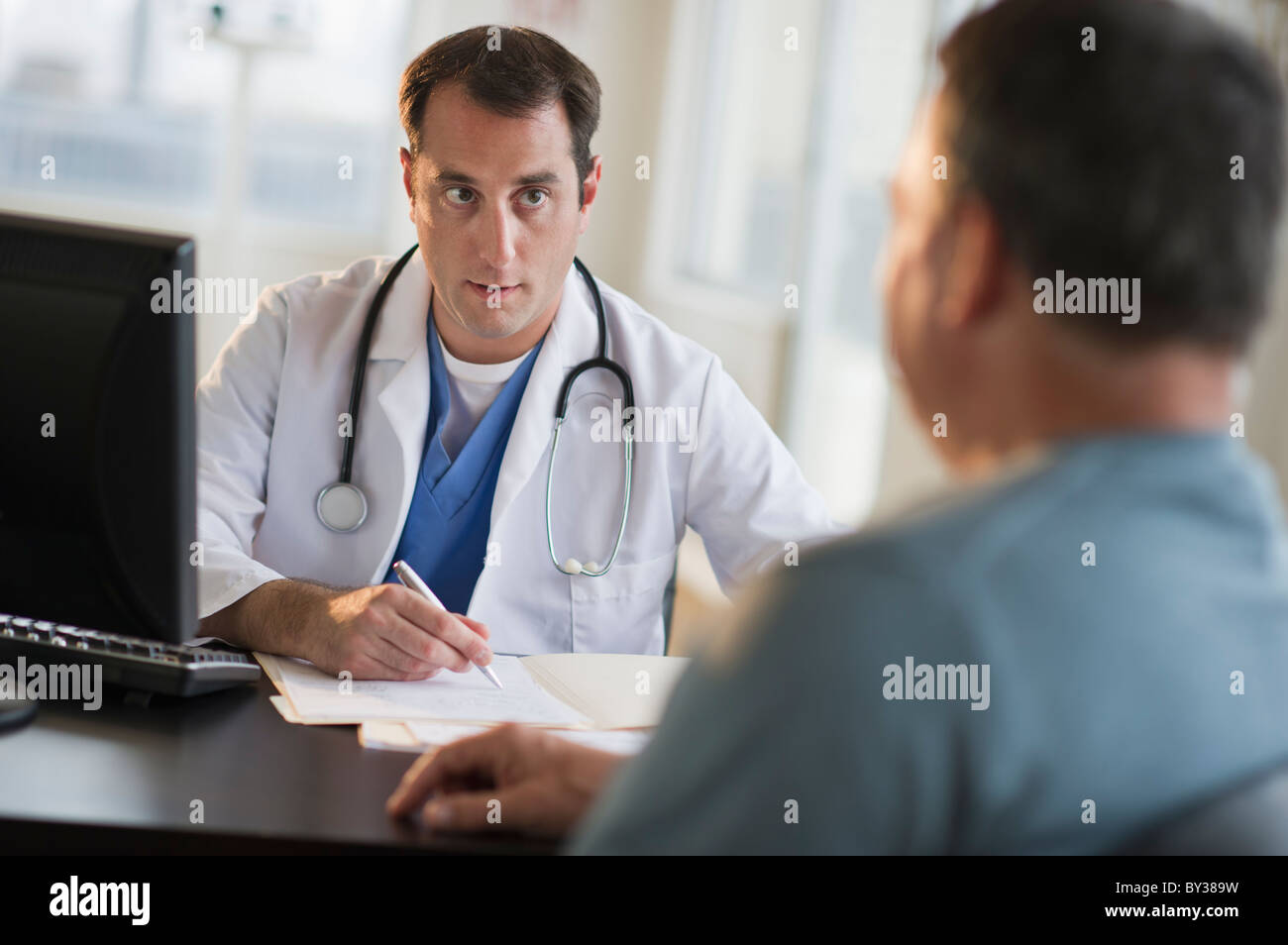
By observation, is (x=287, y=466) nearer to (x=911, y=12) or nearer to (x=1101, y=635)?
(x=1101, y=635)

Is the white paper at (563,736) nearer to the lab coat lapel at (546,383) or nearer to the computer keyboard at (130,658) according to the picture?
the computer keyboard at (130,658)

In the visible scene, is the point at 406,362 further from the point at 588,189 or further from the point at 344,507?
the point at 588,189

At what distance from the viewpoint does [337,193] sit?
210 inches

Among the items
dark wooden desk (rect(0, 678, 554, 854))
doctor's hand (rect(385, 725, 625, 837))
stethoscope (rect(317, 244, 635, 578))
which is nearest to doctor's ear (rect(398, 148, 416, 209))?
stethoscope (rect(317, 244, 635, 578))

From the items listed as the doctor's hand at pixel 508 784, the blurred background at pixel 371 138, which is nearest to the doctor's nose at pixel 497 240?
the doctor's hand at pixel 508 784

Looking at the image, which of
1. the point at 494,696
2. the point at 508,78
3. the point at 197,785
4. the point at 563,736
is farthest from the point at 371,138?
the point at 197,785

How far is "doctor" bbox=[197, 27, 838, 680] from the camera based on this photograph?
1682mm

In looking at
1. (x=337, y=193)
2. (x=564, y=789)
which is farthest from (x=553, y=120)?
(x=337, y=193)

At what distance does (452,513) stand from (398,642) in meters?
0.49

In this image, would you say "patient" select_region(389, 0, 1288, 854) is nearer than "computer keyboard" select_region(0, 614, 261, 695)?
Yes

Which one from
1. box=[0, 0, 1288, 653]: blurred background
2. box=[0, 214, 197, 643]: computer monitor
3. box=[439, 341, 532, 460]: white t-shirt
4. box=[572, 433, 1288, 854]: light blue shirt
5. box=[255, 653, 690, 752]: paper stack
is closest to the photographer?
box=[572, 433, 1288, 854]: light blue shirt

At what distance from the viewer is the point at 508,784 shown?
916mm

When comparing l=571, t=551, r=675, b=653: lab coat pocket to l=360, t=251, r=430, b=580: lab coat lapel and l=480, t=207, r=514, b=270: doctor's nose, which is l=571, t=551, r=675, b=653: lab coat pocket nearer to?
l=360, t=251, r=430, b=580: lab coat lapel
